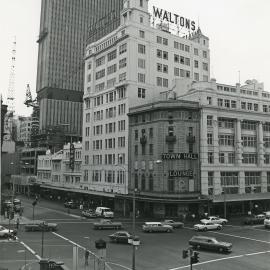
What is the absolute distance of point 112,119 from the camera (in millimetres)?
94250

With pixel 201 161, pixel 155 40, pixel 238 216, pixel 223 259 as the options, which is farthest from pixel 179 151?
pixel 223 259

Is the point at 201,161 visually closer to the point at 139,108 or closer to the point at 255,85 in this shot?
the point at 139,108

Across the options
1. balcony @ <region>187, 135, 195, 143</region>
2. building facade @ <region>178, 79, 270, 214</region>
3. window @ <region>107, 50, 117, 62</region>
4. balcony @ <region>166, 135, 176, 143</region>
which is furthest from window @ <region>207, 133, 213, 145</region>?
window @ <region>107, 50, 117, 62</region>

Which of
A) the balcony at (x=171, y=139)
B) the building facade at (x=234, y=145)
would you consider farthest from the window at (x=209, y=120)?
the balcony at (x=171, y=139)

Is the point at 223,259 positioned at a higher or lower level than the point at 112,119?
lower

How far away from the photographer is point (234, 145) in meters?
84.8

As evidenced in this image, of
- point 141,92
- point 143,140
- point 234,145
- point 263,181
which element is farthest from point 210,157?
point 141,92

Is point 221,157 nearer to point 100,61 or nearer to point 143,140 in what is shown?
point 143,140

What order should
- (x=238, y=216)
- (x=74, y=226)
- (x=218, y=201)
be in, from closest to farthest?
(x=74, y=226), (x=218, y=201), (x=238, y=216)

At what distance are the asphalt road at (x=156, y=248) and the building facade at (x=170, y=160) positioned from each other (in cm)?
1099

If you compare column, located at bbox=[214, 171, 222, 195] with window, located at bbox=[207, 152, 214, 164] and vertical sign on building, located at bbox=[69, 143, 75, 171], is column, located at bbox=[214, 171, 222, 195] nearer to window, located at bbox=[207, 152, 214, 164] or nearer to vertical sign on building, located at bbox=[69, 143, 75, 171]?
window, located at bbox=[207, 152, 214, 164]

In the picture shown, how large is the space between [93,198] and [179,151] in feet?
111

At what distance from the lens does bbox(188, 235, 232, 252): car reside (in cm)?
4294

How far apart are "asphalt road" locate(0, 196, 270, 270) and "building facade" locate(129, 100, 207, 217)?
11.0 meters
